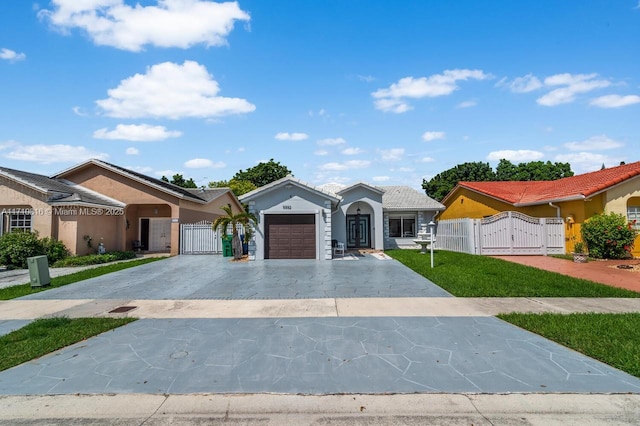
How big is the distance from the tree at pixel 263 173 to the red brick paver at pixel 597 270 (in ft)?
141

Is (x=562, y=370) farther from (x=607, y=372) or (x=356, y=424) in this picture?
(x=356, y=424)

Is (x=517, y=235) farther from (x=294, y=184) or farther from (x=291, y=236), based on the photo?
(x=294, y=184)

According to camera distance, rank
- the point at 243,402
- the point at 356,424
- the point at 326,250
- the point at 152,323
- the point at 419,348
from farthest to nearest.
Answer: the point at 326,250, the point at 152,323, the point at 419,348, the point at 243,402, the point at 356,424

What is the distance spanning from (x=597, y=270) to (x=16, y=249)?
82.8 ft

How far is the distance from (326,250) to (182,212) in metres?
10.2

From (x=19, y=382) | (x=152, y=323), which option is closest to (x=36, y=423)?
(x=19, y=382)

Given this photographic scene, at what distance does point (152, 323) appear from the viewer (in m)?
6.40

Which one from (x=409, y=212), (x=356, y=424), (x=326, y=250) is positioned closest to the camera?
(x=356, y=424)

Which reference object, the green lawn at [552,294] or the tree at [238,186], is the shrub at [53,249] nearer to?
the green lawn at [552,294]

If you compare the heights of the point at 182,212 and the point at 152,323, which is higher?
the point at 182,212

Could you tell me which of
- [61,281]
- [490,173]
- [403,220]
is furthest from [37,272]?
[490,173]

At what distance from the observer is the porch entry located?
23109 mm

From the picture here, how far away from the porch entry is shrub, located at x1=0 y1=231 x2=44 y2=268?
8.15 meters

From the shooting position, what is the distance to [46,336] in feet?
18.6
